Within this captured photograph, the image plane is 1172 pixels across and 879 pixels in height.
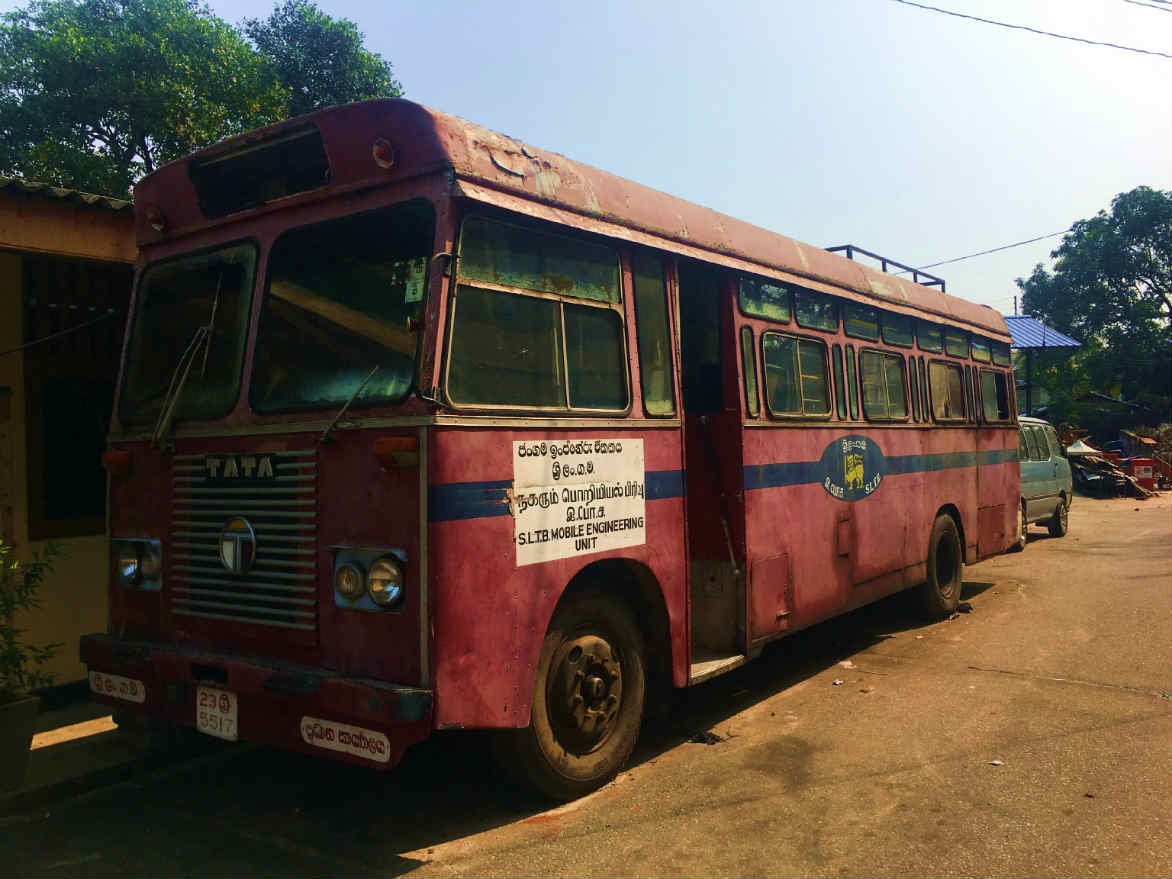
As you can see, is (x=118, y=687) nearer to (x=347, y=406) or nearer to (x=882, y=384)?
(x=347, y=406)

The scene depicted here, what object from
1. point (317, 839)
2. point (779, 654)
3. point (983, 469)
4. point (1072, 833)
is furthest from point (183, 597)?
point (983, 469)

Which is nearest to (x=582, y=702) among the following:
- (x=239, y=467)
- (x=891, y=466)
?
(x=239, y=467)

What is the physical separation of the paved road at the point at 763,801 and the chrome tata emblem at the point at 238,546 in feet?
4.10

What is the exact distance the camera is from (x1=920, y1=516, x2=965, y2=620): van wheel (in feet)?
28.7

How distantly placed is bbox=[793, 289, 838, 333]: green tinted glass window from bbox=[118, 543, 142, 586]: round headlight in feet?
14.9

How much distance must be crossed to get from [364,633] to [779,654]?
194 inches

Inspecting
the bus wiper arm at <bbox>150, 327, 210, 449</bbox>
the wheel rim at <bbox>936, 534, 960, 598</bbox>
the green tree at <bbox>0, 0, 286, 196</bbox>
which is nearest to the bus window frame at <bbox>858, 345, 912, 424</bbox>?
the wheel rim at <bbox>936, 534, 960, 598</bbox>

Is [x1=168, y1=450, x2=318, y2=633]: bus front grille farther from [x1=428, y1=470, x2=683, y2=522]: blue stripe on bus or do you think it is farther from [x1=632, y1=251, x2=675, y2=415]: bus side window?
[x1=632, y1=251, x2=675, y2=415]: bus side window

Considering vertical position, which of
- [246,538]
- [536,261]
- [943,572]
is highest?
[536,261]

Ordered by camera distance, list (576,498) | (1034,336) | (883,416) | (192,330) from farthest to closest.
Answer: (1034,336) → (883,416) → (192,330) → (576,498)

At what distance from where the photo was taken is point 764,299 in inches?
244

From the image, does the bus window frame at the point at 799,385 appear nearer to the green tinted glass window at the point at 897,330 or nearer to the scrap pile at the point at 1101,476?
the green tinted glass window at the point at 897,330

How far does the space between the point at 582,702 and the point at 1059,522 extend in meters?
14.3

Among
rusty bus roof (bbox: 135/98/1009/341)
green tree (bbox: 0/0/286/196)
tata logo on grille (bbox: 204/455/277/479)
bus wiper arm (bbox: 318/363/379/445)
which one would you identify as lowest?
tata logo on grille (bbox: 204/455/277/479)
